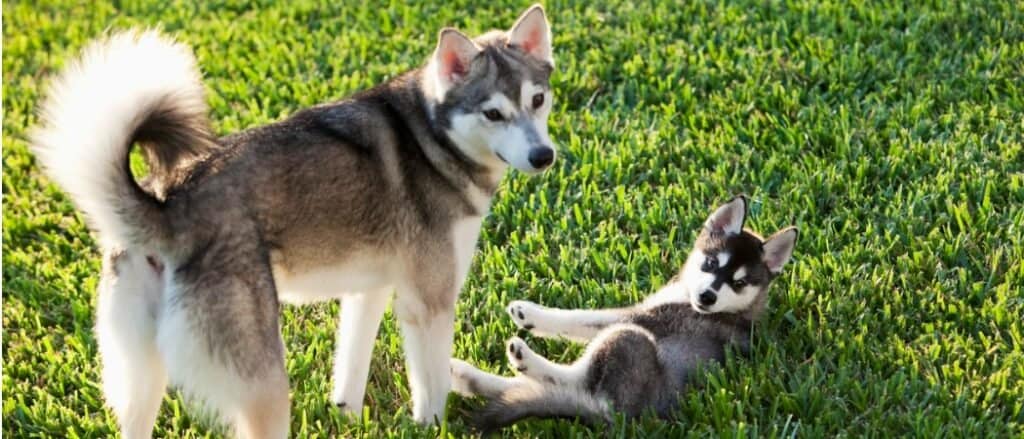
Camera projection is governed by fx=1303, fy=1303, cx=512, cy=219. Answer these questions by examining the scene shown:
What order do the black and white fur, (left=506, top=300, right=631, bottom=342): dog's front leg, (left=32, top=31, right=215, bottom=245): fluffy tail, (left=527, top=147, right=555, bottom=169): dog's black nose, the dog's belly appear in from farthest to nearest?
(left=506, top=300, right=631, bottom=342): dog's front leg
the black and white fur
(left=527, top=147, right=555, bottom=169): dog's black nose
the dog's belly
(left=32, top=31, right=215, bottom=245): fluffy tail

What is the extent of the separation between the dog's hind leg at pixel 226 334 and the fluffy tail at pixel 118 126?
0.63ft

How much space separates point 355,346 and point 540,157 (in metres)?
1.08

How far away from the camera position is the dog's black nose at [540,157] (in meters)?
4.47

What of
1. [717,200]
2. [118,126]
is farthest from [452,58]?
[717,200]

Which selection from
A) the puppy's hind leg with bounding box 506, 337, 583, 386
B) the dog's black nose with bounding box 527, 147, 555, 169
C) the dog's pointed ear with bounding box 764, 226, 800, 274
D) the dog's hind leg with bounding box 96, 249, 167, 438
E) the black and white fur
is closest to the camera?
the dog's hind leg with bounding box 96, 249, 167, 438

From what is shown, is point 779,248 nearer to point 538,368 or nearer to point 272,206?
point 538,368

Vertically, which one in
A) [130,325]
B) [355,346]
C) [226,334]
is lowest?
[355,346]

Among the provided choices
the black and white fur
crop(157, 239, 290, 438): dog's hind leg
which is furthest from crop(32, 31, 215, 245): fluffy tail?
the black and white fur

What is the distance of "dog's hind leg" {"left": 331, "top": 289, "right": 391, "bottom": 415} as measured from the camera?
16.0ft

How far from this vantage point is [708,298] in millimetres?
4879

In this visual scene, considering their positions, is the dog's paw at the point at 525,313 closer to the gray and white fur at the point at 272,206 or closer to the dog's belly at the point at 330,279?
the gray and white fur at the point at 272,206

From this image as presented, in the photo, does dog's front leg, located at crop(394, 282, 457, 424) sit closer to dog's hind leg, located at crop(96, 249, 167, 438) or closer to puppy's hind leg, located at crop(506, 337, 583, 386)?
puppy's hind leg, located at crop(506, 337, 583, 386)

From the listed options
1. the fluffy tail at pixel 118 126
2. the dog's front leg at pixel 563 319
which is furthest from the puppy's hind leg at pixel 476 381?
the fluffy tail at pixel 118 126

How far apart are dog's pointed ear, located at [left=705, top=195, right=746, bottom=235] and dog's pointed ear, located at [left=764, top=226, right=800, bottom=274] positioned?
5.7 inches
